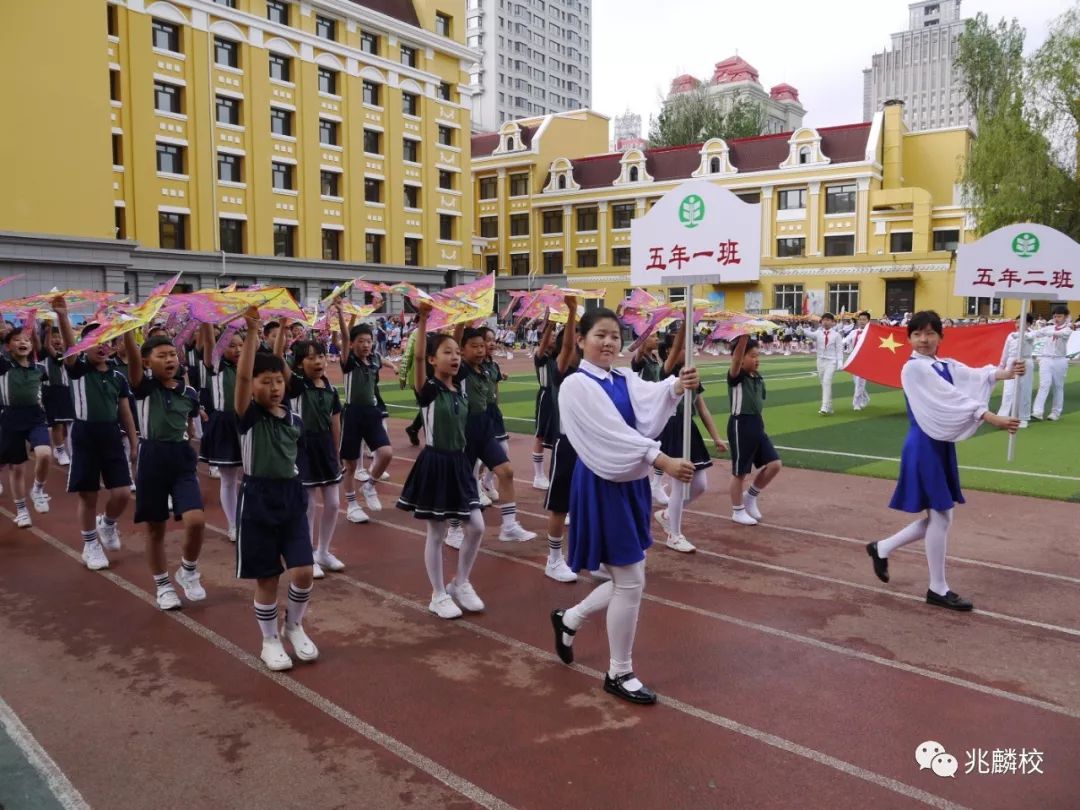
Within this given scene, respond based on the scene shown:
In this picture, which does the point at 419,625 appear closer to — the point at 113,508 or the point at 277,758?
the point at 277,758

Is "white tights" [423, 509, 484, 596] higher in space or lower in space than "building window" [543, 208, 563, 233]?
lower

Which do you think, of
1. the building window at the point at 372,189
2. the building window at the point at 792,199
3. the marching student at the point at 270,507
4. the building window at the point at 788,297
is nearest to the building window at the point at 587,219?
the building window at the point at 792,199

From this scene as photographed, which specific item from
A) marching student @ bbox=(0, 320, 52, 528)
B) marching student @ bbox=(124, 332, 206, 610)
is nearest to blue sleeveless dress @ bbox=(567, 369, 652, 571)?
marching student @ bbox=(124, 332, 206, 610)

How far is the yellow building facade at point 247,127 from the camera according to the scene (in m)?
27.3

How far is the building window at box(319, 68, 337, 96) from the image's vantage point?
127 ft

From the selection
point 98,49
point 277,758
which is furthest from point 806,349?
point 277,758

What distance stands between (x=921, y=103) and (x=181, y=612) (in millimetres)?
143402

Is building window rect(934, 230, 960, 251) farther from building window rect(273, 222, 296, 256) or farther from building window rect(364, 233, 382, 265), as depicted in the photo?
building window rect(273, 222, 296, 256)

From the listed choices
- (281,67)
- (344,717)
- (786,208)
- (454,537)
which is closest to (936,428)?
(454,537)

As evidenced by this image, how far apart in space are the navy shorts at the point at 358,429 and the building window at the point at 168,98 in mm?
29281

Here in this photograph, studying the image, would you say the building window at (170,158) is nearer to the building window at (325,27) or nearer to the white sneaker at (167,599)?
the building window at (325,27)

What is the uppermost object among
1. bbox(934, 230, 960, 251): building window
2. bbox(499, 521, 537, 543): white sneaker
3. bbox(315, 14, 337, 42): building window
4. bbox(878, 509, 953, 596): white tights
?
bbox(315, 14, 337, 42): building window

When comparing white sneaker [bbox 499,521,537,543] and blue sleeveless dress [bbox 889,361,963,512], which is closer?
blue sleeveless dress [bbox 889,361,963,512]

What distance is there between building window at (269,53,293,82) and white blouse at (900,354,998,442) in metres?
36.3
